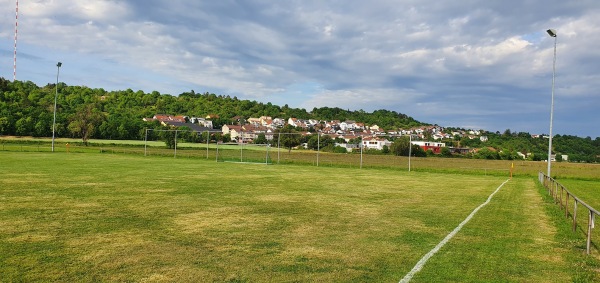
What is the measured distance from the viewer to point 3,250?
6.21 m

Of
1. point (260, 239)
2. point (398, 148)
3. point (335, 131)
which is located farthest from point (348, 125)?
point (260, 239)

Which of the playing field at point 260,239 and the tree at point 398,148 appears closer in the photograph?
the playing field at point 260,239

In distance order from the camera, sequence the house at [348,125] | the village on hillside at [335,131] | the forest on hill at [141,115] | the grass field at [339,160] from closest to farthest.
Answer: the grass field at [339,160] → the village on hillside at [335,131] → the forest on hill at [141,115] → the house at [348,125]

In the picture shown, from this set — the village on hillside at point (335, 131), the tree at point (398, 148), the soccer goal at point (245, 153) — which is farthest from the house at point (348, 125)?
the soccer goal at point (245, 153)

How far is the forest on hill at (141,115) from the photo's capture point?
74.6 m

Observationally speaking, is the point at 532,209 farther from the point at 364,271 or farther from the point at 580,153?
the point at 580,153

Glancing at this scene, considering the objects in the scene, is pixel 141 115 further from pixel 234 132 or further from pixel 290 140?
pixel 290 140

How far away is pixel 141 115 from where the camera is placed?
104938 millimetres

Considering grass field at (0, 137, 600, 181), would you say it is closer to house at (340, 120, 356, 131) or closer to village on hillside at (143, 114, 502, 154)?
village on hillside at (143, 114, 502, 154)

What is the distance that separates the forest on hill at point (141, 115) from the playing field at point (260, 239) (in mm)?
53844

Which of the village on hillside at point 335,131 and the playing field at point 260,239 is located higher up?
the village on hillside at point 335,131

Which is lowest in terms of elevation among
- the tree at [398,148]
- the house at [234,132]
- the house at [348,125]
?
the tree at [398,148]

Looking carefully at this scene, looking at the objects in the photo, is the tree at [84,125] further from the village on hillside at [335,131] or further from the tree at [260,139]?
the tree at [260,139]

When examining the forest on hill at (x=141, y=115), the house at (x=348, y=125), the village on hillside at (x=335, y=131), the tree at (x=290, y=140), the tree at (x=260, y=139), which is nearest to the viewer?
the tree at (x=290, y=140)
